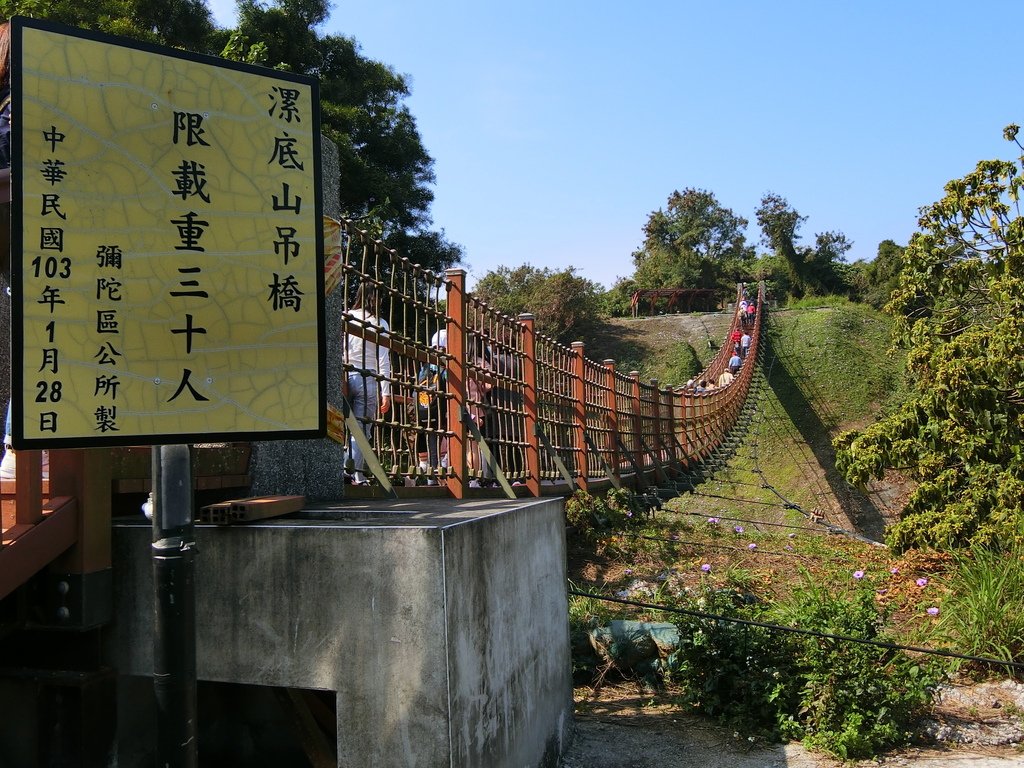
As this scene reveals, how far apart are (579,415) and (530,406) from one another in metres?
1.18

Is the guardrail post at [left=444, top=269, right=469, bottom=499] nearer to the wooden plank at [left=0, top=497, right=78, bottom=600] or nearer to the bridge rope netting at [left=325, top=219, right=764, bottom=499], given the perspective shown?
the bridge rope netting at [left=325, top=219, right=764, bottom=499]

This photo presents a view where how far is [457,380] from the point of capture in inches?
161

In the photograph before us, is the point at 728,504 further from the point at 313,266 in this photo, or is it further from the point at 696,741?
the point at 313,266

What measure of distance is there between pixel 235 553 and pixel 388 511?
0.49 m

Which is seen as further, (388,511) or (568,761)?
(568,761)

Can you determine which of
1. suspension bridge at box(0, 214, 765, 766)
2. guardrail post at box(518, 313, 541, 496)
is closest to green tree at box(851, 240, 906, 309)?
guardrail post at box(518, 313, 541, 496)

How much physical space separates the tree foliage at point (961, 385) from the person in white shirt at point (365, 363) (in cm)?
407

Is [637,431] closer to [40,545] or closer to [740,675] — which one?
[740,675]

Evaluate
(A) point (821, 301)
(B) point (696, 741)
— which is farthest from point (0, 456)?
(A) point (821, 301)

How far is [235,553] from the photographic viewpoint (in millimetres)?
2266

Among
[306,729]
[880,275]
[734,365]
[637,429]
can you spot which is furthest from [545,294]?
[306,729]

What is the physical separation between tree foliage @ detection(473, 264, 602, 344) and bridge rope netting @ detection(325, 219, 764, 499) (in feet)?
51.9

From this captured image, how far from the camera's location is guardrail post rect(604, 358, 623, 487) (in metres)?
7.26

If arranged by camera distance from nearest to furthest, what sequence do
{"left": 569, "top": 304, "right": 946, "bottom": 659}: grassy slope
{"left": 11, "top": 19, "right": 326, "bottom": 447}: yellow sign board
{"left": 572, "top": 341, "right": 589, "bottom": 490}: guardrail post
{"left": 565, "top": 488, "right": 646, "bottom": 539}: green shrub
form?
{"left": 11, "top": 19, "right": 326, "bottom": 447}: yellow sign board
{"left": 569, "top": 304, "right": 946, "bottom": 659}: grassy slope
{"left": 565, "top": 488, "right": 646, "bottom": 539}: green shrub
{"left": 572, "top": 341, "right": 589, "bottom": 490}: guardrail post
